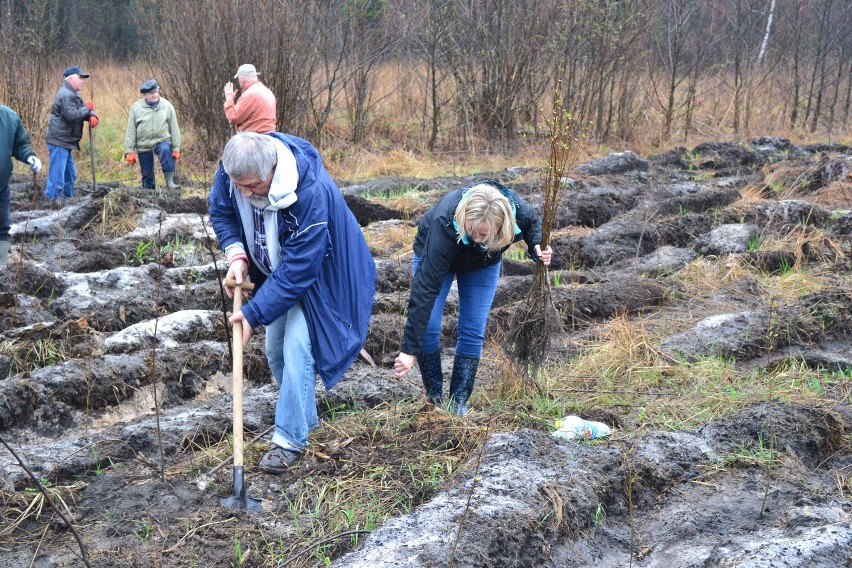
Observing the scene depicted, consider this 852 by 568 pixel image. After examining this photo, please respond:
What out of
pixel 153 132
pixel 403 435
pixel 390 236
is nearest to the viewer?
pixel 403 435

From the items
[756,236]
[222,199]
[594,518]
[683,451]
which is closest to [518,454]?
[594,518]

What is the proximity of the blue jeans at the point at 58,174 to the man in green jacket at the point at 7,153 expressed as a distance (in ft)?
9.47

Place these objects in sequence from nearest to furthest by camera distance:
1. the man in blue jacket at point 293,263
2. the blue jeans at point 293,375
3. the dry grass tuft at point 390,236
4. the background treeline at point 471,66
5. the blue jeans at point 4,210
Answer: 1. the man in blue jacket at point 293,263
2. the blue jeans at point 293,375
3. the blue jeans at point 4,210
4. the dry grass tuft at point 390,236
5. the background treeline at point 471,66

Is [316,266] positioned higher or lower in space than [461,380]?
higher

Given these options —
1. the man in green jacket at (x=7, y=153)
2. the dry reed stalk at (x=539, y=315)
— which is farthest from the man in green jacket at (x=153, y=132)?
the dry reed stalk at (x=539, y=315)

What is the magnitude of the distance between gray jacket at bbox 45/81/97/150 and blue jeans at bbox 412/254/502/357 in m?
7.66

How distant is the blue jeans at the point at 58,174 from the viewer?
10.8 meters

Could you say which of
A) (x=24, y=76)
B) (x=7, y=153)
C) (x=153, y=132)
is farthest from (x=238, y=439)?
(x=24, y=76)

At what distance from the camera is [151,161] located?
11852mm

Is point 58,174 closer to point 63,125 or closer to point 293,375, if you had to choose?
point 63,125

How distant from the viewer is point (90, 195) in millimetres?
10156

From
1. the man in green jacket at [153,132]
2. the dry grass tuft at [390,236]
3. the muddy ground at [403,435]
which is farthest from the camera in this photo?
the man in green jacket at [153,132]

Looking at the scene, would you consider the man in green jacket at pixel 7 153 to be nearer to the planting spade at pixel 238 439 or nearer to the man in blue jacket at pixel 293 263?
the man in blue jacket at pixel 293 263

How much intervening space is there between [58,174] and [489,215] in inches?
328
